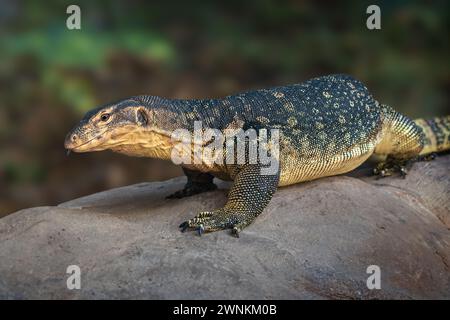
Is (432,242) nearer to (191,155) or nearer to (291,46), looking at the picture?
(191,155)

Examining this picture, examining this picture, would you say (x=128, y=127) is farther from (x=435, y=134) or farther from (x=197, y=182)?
(x=435, y=134)

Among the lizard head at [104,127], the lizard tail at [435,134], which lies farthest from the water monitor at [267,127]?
the lizard tail at [435,134]

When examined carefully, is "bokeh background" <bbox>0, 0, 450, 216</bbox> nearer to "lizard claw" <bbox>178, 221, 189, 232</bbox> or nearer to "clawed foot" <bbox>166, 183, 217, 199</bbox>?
"clawed foot" <bbox>166, 183, 217, 199</bbox>

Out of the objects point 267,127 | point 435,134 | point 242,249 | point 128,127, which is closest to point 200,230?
point 242,249

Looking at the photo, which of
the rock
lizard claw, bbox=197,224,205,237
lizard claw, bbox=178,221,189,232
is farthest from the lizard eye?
lizard claw, bbox=197,224,205,237

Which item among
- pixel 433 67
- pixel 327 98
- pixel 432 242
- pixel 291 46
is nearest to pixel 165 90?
pixel 291 46

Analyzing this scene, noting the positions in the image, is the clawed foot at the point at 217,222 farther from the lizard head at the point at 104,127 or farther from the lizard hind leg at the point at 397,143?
the lizard hind leg at the point at 397,143

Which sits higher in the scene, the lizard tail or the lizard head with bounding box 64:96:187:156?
the lizard head with bounding box 64:96:187:156
